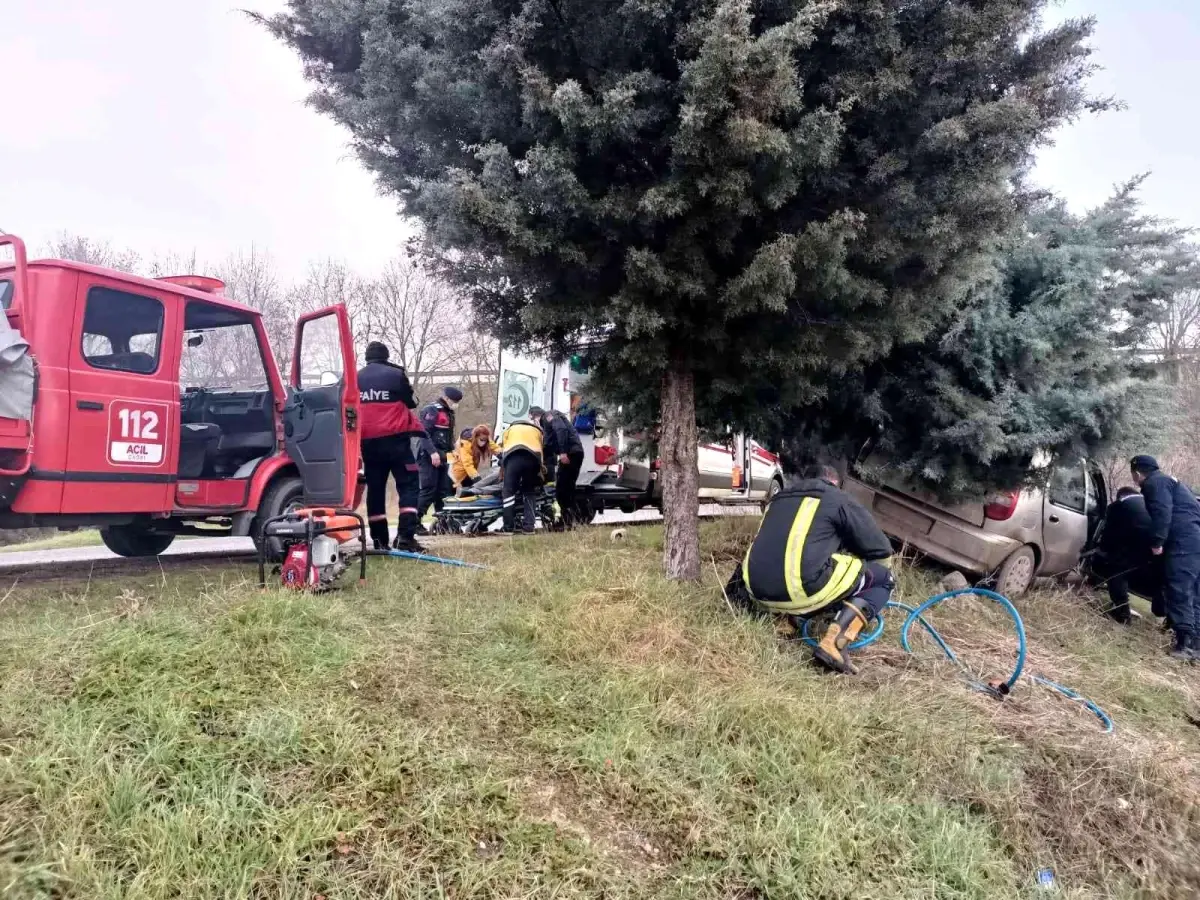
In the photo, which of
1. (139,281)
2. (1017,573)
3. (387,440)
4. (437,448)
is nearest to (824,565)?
(387,440)

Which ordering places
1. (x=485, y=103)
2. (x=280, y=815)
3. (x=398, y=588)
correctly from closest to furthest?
1. (x=280, y=815)
2. (x=485, y=103)
3. (x=398, y=588)

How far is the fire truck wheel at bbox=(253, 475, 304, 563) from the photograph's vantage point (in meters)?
5.91

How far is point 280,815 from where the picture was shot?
7.64 ft

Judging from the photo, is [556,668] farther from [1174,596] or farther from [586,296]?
[1174,596]

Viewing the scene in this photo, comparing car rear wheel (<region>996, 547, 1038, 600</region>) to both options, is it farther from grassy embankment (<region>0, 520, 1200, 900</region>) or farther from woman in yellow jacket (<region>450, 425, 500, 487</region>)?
woman in yellow jacket (<region>450, 425, 500, 487</region>)

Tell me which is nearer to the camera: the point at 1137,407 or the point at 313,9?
the point at 313,9

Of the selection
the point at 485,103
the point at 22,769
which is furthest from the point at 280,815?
the point at 485,103

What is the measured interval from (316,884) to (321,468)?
13.2ft

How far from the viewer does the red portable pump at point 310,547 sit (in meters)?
4.43

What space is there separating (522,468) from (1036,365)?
5.11m

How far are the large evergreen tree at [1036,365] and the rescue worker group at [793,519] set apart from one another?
37.9 inches

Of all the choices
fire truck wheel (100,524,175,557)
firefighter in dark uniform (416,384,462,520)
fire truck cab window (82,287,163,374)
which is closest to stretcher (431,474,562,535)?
firefighter in dark uniform (416,384,462,520)

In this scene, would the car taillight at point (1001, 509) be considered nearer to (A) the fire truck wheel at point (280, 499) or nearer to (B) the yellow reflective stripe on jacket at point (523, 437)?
(B) the yellow reflective stripe on jacket at point (523, 437)

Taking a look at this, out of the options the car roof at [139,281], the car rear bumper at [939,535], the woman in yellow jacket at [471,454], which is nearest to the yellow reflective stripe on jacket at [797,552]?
the car rear bumper at [939,535]
